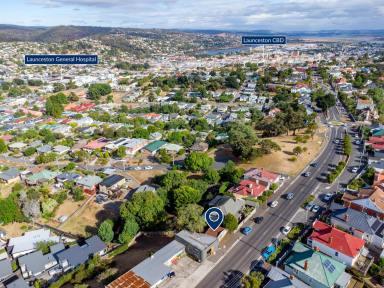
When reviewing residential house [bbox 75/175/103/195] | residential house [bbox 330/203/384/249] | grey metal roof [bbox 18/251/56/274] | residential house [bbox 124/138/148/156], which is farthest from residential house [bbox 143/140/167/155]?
residential house [bbox 330/203/384/249]

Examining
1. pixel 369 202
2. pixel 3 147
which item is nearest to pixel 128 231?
pixel 369 202

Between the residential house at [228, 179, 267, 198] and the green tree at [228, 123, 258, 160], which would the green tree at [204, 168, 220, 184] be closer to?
the residential house at [228, 179, 267, 198]

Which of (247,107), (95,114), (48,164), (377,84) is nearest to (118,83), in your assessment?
(95,114)

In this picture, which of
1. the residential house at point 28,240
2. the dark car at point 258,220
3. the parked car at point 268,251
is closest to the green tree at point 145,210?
the residential house at point 28,240

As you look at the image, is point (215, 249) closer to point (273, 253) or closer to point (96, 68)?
point (273, 253)

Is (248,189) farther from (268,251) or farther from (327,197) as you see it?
(268,251)
